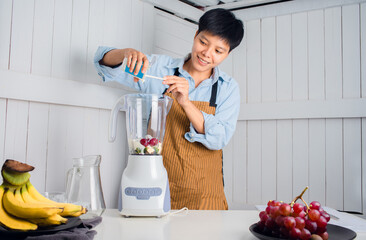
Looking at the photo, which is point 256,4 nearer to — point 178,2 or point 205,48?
point 178,2

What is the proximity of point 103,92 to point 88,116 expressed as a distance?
146 millimetres

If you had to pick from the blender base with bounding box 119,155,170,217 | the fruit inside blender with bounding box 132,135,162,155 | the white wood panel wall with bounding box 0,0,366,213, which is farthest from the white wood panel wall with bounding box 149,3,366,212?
the blender base with bounding box 119,155,170,217

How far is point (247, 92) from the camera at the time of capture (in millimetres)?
2424

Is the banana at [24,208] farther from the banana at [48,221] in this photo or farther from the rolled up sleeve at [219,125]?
the rolled up sleeve at [219,125]

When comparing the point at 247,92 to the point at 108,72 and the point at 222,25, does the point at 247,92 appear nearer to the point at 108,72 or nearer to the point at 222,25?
the point at 222,25

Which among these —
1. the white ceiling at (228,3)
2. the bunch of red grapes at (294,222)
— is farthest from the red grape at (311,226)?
the white ceiling at (228,3)

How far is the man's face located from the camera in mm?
1638

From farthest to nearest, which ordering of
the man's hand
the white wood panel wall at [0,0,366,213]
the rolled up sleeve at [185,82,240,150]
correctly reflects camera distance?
the rolled up sleeve at [185,82,240,150], the white wood panel wall at [0,0,366,213], the man's hand

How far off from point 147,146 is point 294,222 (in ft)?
1.77

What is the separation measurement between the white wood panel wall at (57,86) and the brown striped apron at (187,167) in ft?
1.22

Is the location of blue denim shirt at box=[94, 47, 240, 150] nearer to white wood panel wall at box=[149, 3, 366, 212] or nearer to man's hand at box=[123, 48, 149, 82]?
man's hand at box=[123, 48, 149, 82]

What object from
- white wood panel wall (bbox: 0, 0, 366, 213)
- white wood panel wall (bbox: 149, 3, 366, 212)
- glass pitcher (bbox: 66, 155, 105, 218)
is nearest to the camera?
glass pitcher (bbox: 66, 155, 105, 218)

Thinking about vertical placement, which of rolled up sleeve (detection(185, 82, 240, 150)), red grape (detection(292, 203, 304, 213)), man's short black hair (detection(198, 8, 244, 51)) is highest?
man's short black hair (detection(198, 8, 244, 51))

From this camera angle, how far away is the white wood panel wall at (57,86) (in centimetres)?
143
